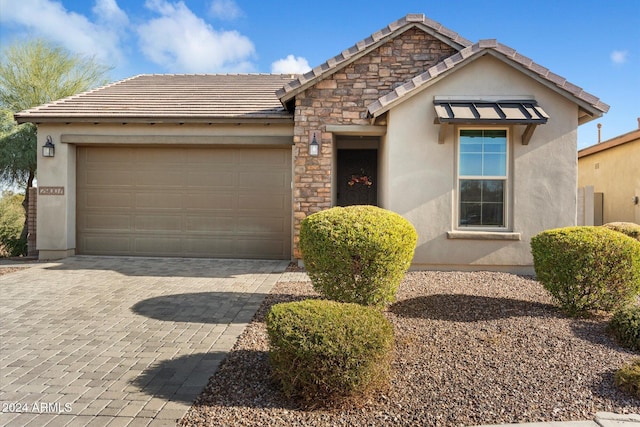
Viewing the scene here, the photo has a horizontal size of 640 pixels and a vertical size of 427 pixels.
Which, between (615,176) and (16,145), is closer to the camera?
(16,145)

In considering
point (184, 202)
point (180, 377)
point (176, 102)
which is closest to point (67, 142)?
point (176, 102)

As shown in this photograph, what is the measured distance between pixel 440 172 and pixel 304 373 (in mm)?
6087

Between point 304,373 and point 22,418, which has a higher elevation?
point 304,373

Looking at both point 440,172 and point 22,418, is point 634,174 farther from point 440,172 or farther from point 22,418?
point 22,418

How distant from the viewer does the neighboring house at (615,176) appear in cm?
1441

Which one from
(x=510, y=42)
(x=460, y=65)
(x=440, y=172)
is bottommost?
(x=440, y=172)

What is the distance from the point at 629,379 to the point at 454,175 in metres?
5.35

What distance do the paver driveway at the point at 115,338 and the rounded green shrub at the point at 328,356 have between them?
0.90 metres

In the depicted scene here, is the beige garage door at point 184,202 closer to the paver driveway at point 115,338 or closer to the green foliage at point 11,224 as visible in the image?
the paver driveway at point 115,338

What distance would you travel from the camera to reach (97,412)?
3262 mm

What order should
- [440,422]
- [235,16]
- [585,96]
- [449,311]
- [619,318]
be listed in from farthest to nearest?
[235,16] < [585,96] < [449,311] < [619,318] < [440,422]

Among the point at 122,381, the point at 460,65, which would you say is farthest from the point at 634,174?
the point at 122,381

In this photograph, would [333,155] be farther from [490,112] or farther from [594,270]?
[594,270]

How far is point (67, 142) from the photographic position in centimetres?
1001
